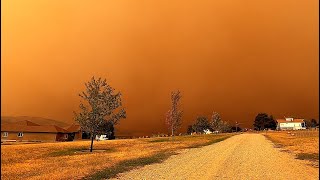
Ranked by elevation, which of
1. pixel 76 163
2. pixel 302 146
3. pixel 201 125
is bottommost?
pixel 76 163

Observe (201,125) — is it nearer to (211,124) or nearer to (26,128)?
(211,124)

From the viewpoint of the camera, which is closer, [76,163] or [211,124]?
[76,163]

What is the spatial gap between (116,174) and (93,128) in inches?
1052

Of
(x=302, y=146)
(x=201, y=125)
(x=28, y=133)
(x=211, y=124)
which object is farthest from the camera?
(x=201, y=125)

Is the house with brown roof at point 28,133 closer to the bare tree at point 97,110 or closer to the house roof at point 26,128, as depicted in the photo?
the house roof at point 26,128

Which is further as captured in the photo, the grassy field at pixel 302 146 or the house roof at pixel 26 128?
the house roof at pixel 26 128

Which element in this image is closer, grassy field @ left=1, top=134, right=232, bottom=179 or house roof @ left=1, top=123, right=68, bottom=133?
grassy field @ left=1, top=134, right=232, bottom=179

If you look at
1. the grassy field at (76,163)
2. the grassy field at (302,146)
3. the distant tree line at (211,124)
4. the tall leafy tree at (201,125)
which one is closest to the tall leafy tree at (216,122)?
the distant tree line at (211,124)

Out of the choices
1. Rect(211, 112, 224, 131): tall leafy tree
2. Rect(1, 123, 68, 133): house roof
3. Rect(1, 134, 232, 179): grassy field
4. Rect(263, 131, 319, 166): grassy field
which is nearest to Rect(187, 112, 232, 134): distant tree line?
Rect(211, 112, 224, 131): tall leafy tree

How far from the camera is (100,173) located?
22.5m

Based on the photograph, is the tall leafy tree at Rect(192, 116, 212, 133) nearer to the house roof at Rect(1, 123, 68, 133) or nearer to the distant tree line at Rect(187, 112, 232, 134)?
the distant tree line at Rect(187, 112, 232, 134)

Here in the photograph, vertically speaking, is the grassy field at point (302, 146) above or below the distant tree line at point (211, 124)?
below

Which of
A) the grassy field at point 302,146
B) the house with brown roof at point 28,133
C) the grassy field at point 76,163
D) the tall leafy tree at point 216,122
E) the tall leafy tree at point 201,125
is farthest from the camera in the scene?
the tall leafy tree at point 201,125

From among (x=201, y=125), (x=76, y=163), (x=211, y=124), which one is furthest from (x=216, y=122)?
(x=76, y=163)
